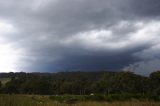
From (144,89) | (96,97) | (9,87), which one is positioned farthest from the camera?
(9,87)

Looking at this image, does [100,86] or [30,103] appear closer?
[30,103]

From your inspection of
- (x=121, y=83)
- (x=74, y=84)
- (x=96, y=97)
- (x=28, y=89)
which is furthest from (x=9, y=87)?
(x=96, y=97)

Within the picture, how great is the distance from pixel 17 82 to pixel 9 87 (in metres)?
9.83

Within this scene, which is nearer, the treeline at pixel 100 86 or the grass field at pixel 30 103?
the grass field at pixel 30 103

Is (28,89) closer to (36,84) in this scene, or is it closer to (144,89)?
(36,84)

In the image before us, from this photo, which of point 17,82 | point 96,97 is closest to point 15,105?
point 96,97

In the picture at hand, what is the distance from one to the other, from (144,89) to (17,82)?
39.2m

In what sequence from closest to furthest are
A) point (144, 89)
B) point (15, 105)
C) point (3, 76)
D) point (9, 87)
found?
point (15, 105) → point (144, 89) → point (9, 87) → point (3, 76)

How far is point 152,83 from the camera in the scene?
282 feet

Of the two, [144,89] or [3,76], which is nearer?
[144,89]

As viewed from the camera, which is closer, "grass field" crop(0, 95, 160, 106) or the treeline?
"grass field" crop(0, 95, 160, 106)

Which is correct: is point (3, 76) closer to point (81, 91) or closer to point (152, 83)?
point (81, 91)

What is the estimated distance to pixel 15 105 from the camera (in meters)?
18.5

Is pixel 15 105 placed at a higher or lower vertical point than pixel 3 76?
lower
